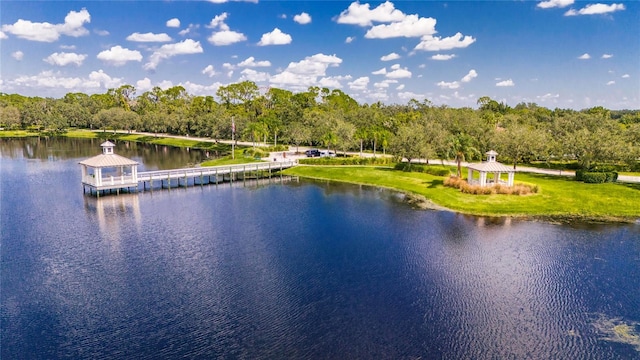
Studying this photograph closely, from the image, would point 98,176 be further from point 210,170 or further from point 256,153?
point 256,153

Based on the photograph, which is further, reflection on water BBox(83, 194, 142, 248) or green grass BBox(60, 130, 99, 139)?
green grass BBox(60, 130, 99, 139)

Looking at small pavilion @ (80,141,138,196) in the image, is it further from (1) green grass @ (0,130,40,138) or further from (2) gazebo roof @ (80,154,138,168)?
(1) green grass @ (0,130,40,138)


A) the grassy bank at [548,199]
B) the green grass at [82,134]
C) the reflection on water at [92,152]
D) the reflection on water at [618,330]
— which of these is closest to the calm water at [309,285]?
the reflection on water at [618,330]

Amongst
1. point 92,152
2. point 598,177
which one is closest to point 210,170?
point 92,152

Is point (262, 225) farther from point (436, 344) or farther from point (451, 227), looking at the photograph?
point (436, 344)

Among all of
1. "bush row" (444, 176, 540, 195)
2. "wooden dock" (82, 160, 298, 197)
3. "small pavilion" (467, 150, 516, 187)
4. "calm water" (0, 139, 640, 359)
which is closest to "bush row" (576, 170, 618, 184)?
"bush row" (444, 176, 540, 195)

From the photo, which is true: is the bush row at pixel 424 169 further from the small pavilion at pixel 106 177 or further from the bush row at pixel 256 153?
the small pavilion at pixel 106 177
